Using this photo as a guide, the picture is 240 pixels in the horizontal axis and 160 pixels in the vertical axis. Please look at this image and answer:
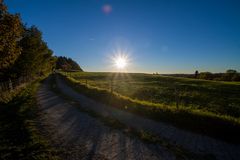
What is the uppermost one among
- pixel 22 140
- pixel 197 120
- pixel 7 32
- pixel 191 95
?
pixel 7 32

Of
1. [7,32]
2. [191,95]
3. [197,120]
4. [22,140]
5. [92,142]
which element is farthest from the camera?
[191,95]

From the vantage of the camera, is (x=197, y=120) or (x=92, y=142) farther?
(x=197, y=120)

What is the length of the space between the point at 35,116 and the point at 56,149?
20.6 feet

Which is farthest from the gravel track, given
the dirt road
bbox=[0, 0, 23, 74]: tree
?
bbox=[0, 0, 23, 74]: tree

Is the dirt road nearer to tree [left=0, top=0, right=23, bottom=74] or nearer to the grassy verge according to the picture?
the grassy verge

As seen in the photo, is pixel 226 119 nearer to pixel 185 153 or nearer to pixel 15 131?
pixel 185 153

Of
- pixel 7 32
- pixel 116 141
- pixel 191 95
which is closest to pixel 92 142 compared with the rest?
pixel 116 141

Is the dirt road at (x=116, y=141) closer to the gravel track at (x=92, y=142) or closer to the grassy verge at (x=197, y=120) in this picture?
the gravel track at (x=92, y=142)

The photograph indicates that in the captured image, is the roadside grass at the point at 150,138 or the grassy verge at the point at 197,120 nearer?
the roadside grass at the point at 150,138

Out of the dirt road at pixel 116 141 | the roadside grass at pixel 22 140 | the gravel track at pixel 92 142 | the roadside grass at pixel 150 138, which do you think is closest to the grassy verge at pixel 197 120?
the dirt road at pixel 116 141

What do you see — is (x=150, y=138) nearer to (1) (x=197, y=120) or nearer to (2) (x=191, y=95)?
(1) (x=197, y=120)

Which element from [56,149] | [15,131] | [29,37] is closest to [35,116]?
[15,131]

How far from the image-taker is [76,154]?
7820 millimetres

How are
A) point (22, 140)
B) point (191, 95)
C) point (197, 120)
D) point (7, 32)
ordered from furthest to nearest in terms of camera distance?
point (191, 95), point (7, 32), point (197, 120), point (22, 140)
